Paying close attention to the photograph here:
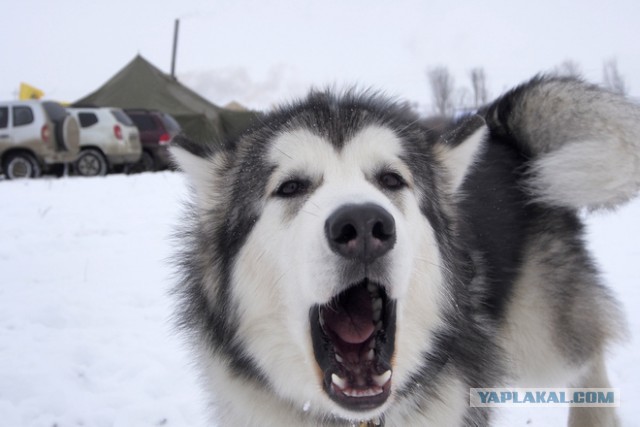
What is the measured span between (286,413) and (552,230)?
1.90 metres

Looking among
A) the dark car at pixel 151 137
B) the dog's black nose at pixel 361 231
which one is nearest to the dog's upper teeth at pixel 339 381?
the dog's black nose at pixel 361 231

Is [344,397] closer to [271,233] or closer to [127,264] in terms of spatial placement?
[271,233]

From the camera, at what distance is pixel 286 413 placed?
2203mm

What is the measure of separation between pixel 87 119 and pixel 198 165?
11682 mm

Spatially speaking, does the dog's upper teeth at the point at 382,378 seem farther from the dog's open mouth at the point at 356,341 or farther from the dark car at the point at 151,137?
the dark car at the point at 151,137

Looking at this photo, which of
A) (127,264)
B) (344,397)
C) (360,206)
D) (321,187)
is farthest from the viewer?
(127,264)

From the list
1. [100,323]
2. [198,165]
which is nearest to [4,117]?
[100,323]

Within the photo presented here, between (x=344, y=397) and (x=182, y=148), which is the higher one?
(x=182, y=148)

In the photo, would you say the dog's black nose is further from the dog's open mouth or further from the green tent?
the green tent

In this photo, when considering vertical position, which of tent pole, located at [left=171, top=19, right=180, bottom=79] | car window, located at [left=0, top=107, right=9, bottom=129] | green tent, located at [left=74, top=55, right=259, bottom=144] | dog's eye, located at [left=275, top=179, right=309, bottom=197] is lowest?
dog's eye, located at [left=275, top=179, right=309, bottom=197]

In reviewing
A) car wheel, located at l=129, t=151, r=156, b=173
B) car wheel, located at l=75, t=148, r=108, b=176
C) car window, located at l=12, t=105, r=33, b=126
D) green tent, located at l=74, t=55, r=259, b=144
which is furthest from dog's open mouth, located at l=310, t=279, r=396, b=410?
green tent, located at l=74, t=55, r=259, b=144

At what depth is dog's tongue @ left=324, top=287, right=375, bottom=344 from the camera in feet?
6.34

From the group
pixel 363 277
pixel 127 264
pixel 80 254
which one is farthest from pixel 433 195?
pixel 80 254

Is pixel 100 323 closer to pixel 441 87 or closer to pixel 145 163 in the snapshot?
pixel 145 163
